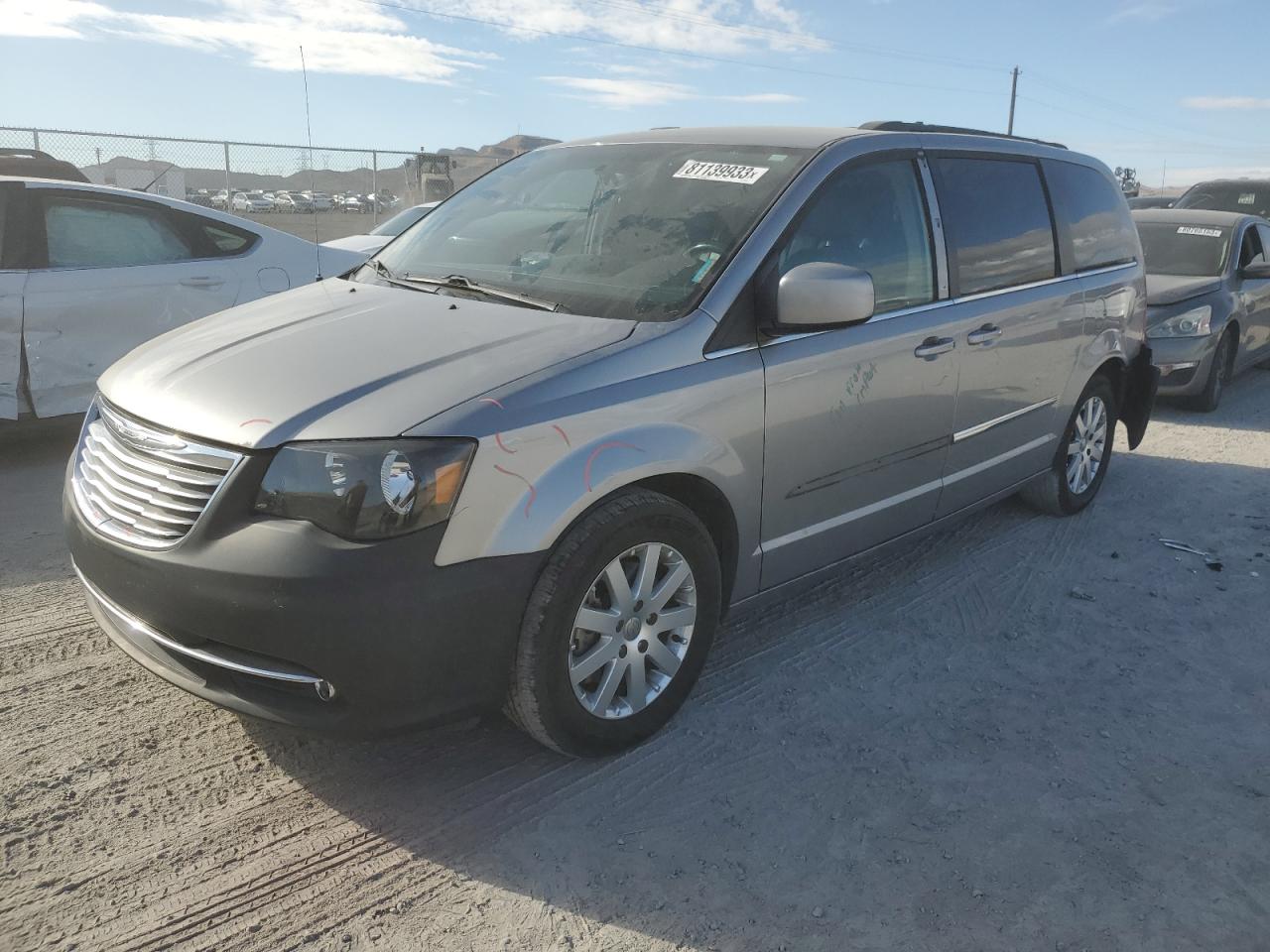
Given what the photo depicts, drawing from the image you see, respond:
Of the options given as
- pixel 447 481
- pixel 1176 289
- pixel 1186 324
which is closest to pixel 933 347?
pixel 447 481

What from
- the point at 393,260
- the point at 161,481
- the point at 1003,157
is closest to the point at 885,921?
the point at 161,481

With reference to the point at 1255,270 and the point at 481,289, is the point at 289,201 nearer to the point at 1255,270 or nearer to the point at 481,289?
the point at 1255,270

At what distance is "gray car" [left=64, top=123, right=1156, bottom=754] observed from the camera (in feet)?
8.09

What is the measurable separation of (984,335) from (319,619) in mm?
2993

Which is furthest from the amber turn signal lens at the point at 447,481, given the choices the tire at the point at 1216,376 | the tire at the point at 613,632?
the tire at the point at 1216,376

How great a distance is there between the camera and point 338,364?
9.25ft

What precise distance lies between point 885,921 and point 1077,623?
7.11 ft

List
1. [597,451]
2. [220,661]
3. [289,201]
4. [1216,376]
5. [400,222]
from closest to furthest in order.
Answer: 1. [220,661]
2. [597,451]
3. [1216,376]
4. [400,222]
5. [289,201]

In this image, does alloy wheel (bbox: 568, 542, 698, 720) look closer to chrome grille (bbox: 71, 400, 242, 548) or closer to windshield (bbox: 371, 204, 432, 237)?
chrome grille (bbox: 71, 400, 242, 548)

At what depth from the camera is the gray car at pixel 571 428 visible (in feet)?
8.09

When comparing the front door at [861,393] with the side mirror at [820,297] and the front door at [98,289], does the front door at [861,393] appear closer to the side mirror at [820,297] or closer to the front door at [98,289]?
the side mirror at [820,297]

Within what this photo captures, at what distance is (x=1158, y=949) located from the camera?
2387 millimetres

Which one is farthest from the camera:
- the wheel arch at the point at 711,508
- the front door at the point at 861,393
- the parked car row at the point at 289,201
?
the parked car row at the point at 289,201

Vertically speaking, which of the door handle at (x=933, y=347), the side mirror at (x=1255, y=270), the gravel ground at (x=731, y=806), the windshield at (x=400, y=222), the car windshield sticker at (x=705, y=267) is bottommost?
the gravel ground at (x=731, y=806)
